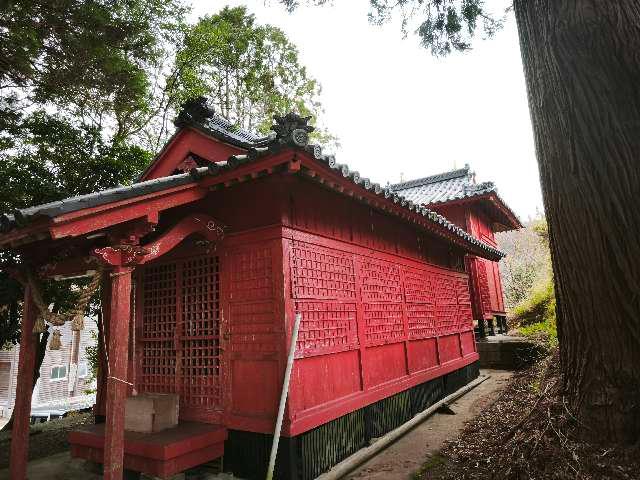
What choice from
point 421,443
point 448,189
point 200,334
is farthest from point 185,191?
point 448,189

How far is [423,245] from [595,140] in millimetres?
6750

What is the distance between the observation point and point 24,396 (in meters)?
5.38

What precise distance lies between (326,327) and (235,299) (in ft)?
4.70

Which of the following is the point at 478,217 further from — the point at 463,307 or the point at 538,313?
the point at 463,307

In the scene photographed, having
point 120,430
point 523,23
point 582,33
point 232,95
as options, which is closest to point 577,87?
point 582,33

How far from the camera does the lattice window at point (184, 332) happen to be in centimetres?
589

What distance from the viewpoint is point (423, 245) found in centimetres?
1017

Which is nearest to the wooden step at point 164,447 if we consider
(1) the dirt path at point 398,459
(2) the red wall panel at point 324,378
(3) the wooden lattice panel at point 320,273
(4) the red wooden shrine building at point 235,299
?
(4) the red wooden shrine building at point 235,299

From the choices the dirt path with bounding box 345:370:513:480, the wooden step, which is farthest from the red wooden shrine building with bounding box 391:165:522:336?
the wooden step

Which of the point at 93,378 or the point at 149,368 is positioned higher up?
the point at 149,368

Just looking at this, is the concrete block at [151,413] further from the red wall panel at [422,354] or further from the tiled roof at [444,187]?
the tiled roof at [444,187]

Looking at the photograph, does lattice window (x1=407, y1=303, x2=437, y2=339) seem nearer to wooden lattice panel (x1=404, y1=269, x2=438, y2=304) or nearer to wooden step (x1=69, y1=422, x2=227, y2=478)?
wooden lattice panel (x1=404, y1=269, x2=438, y2=304)

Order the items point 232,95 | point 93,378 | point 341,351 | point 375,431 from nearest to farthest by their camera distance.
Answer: point 341,351 < point 375,431 < point 232,95 < point 93,378

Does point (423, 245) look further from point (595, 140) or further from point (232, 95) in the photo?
point (232, 95)
